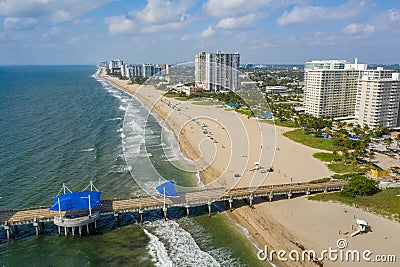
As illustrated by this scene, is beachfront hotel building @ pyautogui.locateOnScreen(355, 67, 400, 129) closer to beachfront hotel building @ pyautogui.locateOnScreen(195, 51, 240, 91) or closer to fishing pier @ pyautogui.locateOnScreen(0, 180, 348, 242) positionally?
fishing pier @ pyautogui.locateOnScreen(0, 180, 348, 242)

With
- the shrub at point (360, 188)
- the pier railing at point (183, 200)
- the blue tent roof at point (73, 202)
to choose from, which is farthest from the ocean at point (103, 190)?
the shrub at point (360, 188)

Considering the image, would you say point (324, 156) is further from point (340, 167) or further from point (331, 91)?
point (331, 91)

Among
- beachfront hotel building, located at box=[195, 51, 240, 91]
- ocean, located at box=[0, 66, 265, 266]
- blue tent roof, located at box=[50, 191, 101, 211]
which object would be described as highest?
beachfront hotel building, located at box=[195, 51, 240, 91]

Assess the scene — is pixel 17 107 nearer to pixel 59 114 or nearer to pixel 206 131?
pixel 59 114

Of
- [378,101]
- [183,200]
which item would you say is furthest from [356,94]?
[183,200]

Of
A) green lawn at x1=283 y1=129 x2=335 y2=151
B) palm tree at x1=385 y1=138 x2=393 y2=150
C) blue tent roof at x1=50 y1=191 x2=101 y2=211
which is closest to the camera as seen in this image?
blue tent roof at x1=50 y1=191 x2=101 y2=211

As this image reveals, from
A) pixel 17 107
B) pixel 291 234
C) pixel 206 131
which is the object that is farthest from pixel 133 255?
pixel 17 107

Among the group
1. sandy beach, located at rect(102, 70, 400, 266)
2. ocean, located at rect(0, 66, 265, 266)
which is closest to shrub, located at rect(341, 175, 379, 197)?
sandy beach, located at rect(102, 70, 400, 266)
